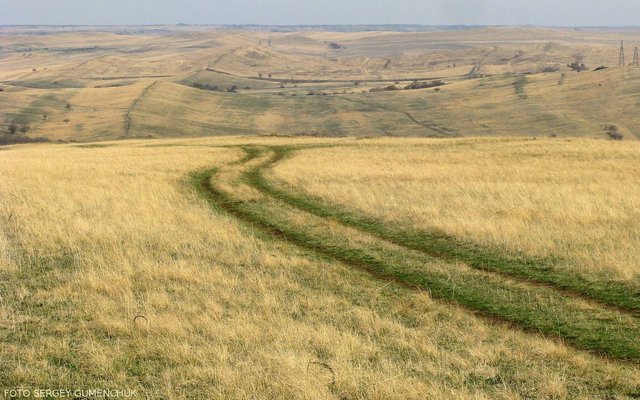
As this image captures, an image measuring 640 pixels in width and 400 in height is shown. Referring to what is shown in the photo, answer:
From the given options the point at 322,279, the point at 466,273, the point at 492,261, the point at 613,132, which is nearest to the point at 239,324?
the point at 322,279

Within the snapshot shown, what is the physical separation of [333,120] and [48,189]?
106m

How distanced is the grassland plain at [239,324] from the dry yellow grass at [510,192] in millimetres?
2992

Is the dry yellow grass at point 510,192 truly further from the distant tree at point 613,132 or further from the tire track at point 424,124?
the tire track at point 424,124

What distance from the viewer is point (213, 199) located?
24328 mm

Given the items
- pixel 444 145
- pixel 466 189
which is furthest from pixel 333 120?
pixel 466 189

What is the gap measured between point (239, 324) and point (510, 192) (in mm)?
16238

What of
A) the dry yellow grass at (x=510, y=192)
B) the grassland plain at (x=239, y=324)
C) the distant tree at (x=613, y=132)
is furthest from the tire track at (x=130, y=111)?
the grassland plain at (x=239, y=324)

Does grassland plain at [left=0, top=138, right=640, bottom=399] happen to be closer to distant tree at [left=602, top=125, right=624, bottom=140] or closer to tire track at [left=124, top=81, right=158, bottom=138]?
tire track at [left=124, top=81, right=158, bottom=138]

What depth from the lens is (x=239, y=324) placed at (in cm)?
1038

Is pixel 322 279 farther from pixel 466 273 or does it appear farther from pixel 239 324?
pixel 239 324

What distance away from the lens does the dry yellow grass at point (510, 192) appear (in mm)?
16531

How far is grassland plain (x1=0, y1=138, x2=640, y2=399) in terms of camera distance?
826 cm

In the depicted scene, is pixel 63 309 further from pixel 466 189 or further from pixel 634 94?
pixel 634 94

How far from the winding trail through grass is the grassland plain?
199 millimetres
